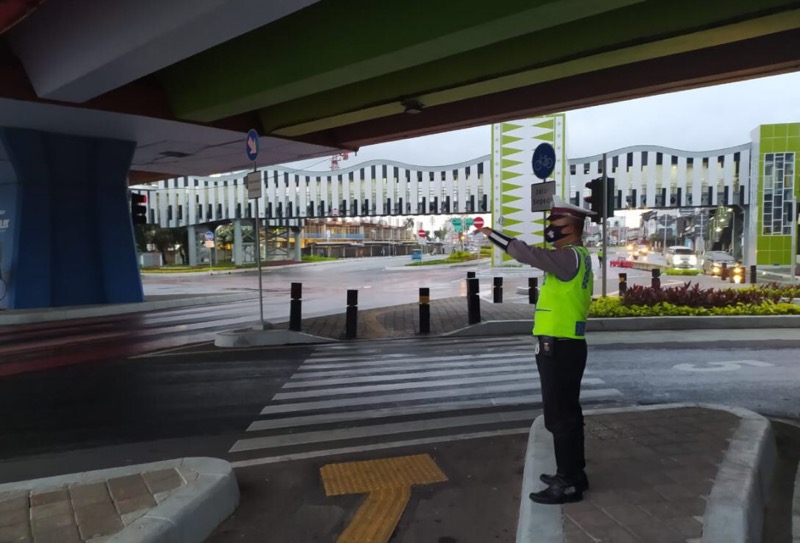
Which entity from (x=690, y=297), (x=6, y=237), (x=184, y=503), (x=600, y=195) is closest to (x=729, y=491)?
(x=184, y=503)

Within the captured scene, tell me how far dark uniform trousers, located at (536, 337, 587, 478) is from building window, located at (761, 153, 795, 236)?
142 ft

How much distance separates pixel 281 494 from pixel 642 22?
706 cm

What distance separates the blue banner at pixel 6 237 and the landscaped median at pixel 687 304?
49.8 ft

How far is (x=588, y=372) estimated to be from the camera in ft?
25.1

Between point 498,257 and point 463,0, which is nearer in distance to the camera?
point 463,0

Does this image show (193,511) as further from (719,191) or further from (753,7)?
(719,191)

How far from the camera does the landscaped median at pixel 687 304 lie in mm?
11719

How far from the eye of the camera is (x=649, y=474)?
3727 mm

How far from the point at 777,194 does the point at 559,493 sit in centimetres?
4428

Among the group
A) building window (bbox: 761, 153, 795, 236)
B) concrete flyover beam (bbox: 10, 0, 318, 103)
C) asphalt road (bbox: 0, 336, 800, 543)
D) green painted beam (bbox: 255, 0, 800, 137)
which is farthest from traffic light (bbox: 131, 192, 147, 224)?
building window (bbox: 761, 153, 795, 236)

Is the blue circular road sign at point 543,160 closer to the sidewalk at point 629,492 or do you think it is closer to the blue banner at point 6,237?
the sidewalk at point 629,492

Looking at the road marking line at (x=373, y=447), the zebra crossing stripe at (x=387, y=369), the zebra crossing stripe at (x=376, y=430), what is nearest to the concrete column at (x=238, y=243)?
the zebra crossing stripe at (x=387, y=369)

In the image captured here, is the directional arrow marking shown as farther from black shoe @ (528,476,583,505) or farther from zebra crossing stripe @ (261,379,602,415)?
black shoe @ (528,476,583,505)

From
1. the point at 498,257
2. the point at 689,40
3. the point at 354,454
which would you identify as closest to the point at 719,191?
the point at 498,257
